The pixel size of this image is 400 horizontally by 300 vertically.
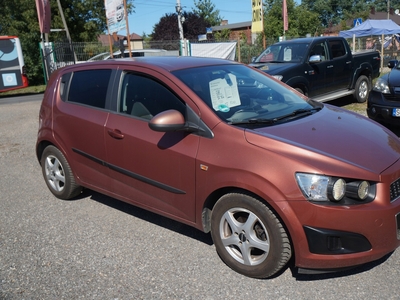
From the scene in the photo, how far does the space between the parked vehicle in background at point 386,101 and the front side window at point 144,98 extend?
14.5ft

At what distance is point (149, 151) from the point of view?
3623 mm

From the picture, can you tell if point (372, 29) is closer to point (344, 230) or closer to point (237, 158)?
point (237, 158)

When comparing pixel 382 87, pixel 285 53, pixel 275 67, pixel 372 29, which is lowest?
pixel 382 87

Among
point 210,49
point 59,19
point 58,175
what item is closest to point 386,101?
point 58,175

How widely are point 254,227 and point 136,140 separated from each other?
4.44 feet

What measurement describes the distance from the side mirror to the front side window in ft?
0.64

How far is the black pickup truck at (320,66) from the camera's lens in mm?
8984

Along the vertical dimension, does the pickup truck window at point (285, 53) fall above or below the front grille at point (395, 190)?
above

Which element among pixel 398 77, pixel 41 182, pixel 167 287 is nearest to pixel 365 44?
pixel 398 77

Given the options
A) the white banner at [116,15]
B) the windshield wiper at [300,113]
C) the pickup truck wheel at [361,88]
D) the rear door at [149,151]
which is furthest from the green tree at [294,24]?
the rear door at [149,151]

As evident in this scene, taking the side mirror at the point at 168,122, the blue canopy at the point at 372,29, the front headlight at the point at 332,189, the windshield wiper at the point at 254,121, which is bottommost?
the front headlight at the point at 332,189

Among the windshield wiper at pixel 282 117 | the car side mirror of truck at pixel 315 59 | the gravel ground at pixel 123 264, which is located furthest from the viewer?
the car side mirror of truck at pixel 315 59

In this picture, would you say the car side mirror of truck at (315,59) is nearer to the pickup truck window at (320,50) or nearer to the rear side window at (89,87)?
the pickup truck window at (320,50)

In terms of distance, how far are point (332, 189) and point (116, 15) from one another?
1051 cm
